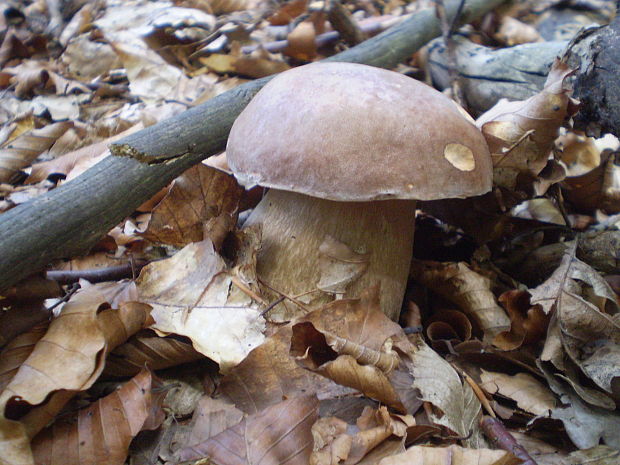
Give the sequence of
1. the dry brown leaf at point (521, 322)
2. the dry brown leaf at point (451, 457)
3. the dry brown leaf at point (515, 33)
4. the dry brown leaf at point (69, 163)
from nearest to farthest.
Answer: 1. the dry brown leaf at point (451, 457)
2. the dry brown leaf at point (521, 322)
3. the dry brown leaf at point (69, 163)
4. the dry brown leaf at point (515, 33)

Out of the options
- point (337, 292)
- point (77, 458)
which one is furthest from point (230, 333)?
point (77, 458)

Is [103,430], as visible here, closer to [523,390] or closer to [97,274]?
[97,274]

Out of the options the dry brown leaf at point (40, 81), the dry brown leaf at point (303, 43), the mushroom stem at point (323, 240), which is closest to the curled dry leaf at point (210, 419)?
the mushroom stem at point (323, 240)

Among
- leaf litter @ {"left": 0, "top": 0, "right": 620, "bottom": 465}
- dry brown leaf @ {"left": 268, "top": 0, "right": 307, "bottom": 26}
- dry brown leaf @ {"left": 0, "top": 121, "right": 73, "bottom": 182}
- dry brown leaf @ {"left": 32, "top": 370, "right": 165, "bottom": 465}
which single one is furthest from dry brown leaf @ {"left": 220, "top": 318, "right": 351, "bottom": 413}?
dry brown leaf @ {"left": 268, "top": 0, "right": 307, "bottom": 26}

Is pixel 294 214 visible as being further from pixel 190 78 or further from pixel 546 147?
pixel 190 78

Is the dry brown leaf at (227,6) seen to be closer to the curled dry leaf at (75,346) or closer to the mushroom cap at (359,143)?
the mushroom cap at (359,143)

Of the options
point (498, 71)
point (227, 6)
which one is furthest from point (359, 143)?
point (227, 6)
